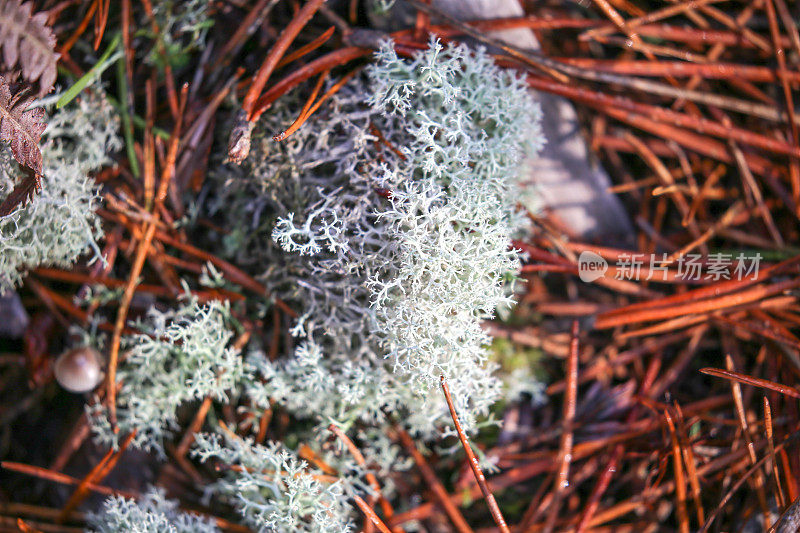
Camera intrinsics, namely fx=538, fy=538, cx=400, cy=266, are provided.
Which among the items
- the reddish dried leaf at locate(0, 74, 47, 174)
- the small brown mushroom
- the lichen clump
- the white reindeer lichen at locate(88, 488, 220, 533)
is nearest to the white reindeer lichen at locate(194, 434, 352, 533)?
the white reindeer lichen at locate(88, 488, 220, 533)

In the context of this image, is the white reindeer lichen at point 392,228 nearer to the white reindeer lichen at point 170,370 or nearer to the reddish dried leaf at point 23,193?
the white reindeer lichen at point 170,370

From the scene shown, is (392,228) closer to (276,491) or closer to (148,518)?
(276,491)

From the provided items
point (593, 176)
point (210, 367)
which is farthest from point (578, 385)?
point (210, 367)

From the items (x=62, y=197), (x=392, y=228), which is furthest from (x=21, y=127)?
(x=392, y=228)

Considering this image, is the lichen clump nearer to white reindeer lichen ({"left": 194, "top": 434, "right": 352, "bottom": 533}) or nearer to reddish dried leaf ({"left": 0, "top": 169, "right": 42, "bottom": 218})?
reddish dried leaf ({"left": 0, "top": 169, "right": 42, "bottom": 218})

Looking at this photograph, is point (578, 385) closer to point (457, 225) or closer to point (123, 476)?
point (457, 225)

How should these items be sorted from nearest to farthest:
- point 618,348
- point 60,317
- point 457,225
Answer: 1. point 457,225
2. point 60,317
3. point 618,348
